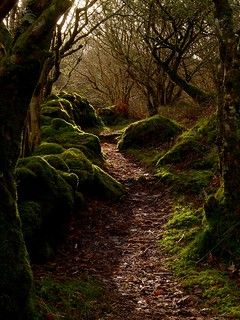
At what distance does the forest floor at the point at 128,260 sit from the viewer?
20.3 ft

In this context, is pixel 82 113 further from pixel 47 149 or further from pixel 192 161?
pixel 47 149

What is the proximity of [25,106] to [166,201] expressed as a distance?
6605 millimetres

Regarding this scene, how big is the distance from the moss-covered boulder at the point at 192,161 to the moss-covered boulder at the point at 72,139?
2.09 metres

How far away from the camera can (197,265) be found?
752cm

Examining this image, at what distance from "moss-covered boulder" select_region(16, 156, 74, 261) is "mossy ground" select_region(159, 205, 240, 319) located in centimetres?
203

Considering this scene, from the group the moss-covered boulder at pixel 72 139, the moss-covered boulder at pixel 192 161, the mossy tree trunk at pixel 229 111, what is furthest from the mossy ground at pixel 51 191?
the mossy tree trunk at pixel 229 111

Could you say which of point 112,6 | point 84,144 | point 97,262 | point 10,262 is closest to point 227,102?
point 97,262

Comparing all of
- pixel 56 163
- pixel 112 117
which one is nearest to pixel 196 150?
pixel 56 163

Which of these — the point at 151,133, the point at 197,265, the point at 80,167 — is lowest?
the point at 197,265

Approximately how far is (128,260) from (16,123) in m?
3.90

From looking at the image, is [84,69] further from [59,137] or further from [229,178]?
[229,178]

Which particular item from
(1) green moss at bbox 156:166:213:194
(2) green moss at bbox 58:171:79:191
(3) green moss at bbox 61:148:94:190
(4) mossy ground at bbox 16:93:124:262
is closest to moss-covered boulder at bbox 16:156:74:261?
(4) mossy ground at bbox 16:93:124:262

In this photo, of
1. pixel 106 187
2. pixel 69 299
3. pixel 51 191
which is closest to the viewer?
pixel 69 299

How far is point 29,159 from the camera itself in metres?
8.57
